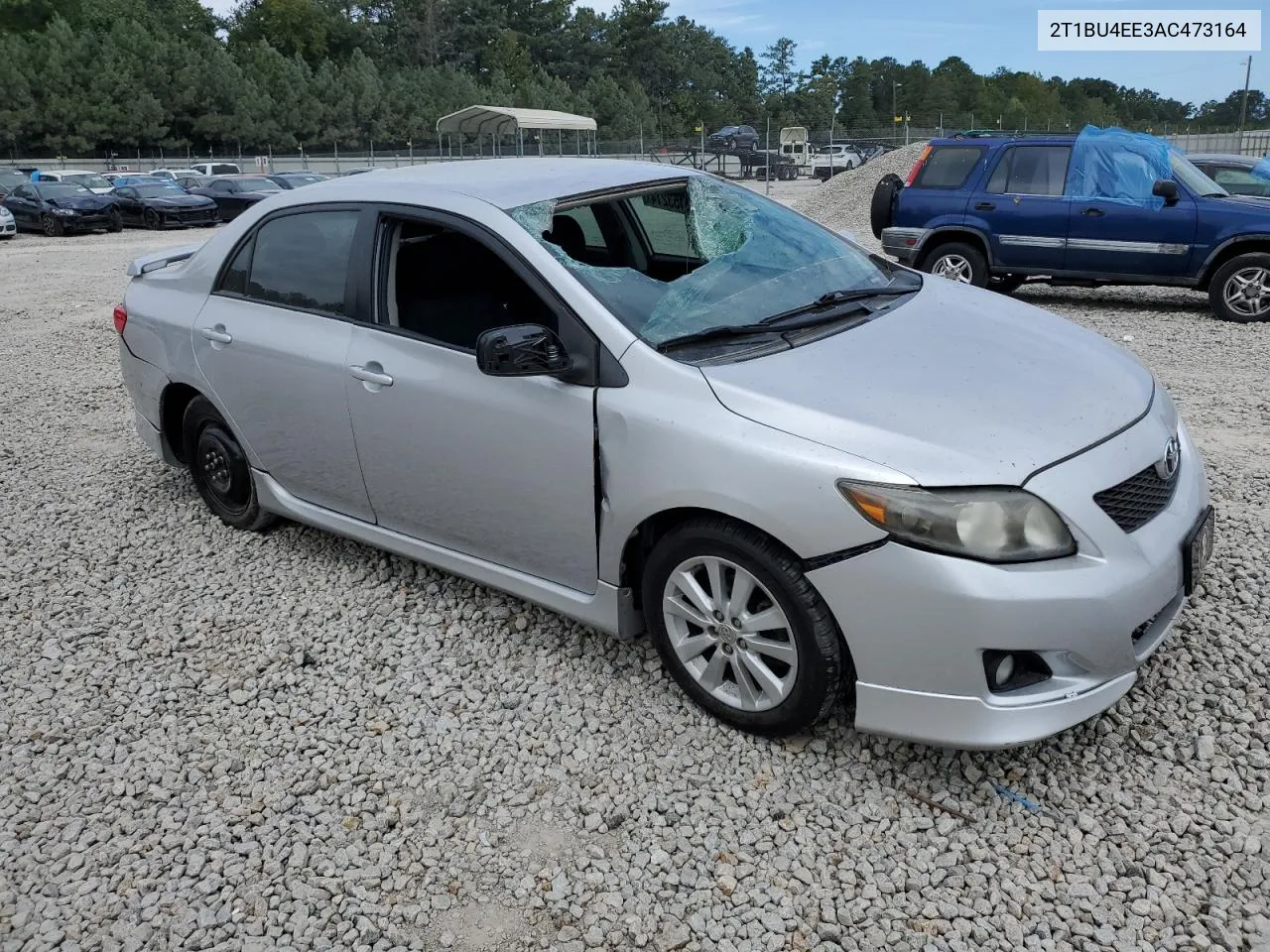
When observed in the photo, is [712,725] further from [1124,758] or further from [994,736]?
[1124,758]

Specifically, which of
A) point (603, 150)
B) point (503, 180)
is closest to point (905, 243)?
point (503, 180)

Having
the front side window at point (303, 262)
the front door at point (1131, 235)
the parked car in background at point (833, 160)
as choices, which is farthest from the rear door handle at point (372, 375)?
the parked car in background at point (833, 160)

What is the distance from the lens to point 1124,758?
119 inches

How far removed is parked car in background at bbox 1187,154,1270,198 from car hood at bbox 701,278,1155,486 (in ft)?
31.9

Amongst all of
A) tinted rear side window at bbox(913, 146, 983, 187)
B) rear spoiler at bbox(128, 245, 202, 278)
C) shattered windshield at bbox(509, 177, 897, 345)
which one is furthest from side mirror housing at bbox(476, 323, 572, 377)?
tinted rear side window at bbox(913, 146, 983, 187)

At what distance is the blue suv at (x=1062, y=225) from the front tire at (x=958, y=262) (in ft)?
0.03

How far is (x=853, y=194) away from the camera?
21516 millimetres

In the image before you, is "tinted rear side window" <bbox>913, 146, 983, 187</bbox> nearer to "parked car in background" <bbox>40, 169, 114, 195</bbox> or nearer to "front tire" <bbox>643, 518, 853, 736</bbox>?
"front tire" <bbox>643, 518, 853, 736</bbox>

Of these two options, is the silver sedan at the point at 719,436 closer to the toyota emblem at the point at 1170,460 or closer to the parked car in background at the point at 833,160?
the toyota emblem at the point at 1170,460

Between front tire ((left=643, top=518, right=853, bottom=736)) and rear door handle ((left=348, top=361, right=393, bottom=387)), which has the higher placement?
rear door handle ((left=348, top=361, right=393, bottom=387))

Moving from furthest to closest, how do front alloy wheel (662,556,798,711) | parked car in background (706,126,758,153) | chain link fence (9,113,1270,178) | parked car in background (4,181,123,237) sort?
parked car in background (706,126,758,153) → chain link fence (9,113,1270,178) → parked car in background (4,181,123,237) → front alloy wheel (662,556,798,711)

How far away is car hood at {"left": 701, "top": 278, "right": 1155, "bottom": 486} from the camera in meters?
2.74

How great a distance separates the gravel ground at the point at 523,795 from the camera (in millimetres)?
2594

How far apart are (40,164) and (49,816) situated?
59.0 metres
